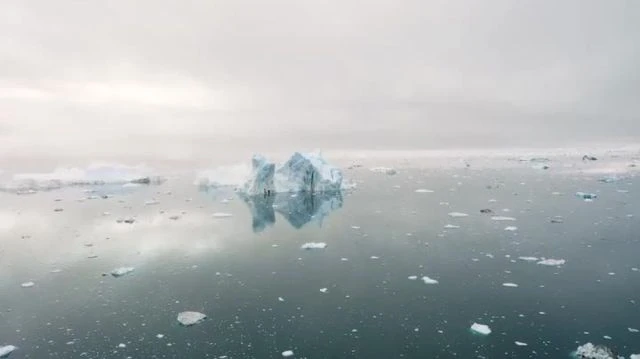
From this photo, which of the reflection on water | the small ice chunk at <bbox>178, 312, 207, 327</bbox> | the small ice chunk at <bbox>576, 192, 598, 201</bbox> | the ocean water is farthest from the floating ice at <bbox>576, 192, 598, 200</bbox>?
the small ice chunk at <bbox>178, 312, 207, 327</bbox>

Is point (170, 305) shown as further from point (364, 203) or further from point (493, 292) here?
point (364, 203)

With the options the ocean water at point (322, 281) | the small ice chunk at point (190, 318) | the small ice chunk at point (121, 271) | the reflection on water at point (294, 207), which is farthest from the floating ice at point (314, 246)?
the small ice chunk at point (190, 318)

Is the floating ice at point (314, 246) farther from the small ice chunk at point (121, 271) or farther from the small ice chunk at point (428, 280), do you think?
the small ice chunk at point (121, 271)

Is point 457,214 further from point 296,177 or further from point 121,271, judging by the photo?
point 121,271

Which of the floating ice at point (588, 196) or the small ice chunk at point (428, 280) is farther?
the floating ice at point (588, 196)

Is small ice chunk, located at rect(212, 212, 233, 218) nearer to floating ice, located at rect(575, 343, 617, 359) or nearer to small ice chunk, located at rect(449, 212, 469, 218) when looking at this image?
small ice chunk, located at rect(449, 212, 469, 218)

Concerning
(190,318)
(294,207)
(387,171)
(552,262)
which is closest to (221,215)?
(294,207)
